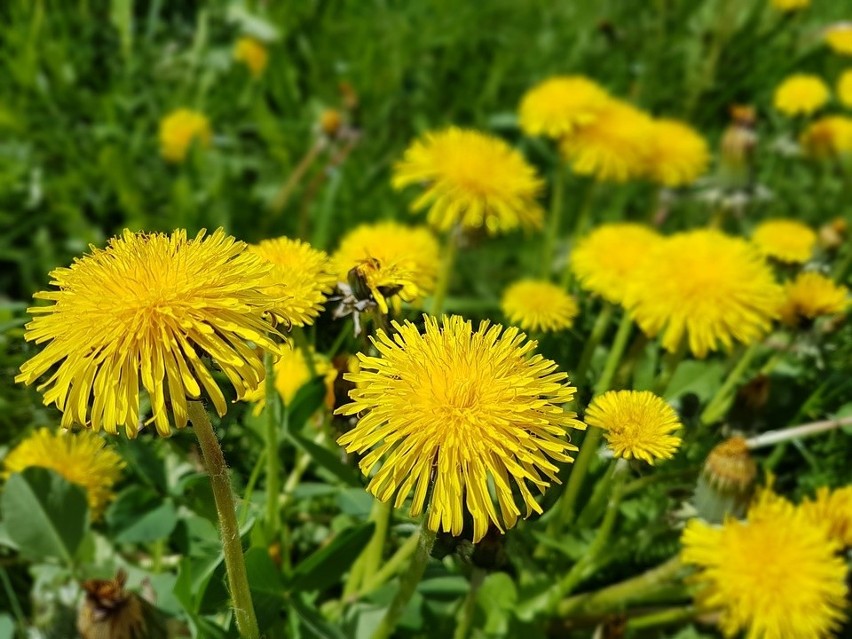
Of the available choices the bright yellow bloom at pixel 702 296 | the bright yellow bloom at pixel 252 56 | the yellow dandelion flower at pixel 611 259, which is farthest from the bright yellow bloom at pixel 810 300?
the bright yellow bloom at pixel 252 56

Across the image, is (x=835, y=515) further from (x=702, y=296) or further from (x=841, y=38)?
(x=841, y=38)

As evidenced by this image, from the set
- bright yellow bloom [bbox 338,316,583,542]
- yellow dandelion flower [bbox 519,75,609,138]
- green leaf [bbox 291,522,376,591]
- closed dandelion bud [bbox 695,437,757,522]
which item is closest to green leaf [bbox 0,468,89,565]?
green leaf [bbox 291,522,376,591]

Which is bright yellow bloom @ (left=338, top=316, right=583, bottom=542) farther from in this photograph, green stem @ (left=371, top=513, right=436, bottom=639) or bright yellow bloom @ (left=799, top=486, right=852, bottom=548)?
bright yellow bloom @ (left=799, top=486, right=852, bottom=548)

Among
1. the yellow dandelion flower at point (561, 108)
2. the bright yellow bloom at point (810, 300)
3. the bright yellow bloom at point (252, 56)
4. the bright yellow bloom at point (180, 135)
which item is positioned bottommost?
the bright yellow bloom at point (810, 300)

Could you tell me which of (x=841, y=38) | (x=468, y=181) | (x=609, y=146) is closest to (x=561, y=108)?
(x=609, y=146)

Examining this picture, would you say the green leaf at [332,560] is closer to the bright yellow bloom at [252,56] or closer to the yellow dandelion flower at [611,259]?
the yellow dandelion flower at [611,259]

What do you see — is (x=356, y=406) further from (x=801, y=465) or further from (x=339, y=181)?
(x=339, y=181)

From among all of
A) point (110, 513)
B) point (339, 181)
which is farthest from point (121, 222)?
point (110, 513)
